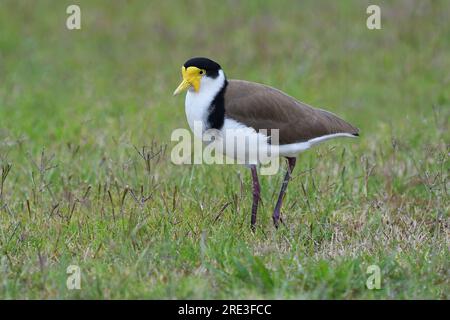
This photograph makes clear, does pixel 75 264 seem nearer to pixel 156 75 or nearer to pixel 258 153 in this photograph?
pixel 258 153

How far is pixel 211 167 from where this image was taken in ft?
21.7

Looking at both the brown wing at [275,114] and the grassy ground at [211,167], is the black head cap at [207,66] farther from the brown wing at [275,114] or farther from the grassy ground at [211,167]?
the grassy ground at [211,167]

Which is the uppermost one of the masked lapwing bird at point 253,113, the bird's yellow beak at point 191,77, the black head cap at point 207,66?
the black head cap at point 207,66

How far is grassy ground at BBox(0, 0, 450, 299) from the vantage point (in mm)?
4688

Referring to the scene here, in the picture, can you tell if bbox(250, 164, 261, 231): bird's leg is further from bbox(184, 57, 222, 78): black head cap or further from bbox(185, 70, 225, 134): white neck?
bbox(184, 57, 222, 78): black head cap

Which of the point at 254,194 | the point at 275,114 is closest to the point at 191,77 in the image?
the point at 275,114

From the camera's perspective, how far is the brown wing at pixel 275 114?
17.8 feet

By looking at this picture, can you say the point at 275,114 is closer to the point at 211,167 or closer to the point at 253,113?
the point at 253,113

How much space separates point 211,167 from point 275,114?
1214 mm

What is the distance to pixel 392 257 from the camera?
477 cm

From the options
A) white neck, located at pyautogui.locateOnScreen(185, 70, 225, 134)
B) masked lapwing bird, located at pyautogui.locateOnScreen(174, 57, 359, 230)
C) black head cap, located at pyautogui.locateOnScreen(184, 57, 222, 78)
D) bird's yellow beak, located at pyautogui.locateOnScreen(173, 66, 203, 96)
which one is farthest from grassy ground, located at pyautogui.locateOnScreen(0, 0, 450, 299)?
black head cap, located at pyautogui.locateOnScreen(184, 57, 222, 78)

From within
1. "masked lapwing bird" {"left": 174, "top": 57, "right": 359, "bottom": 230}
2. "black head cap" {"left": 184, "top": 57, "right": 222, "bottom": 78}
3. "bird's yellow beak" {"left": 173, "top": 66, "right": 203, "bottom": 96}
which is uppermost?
"black head cap" {"left": 184, "top": 57, "right": 222, "bottom": 78}

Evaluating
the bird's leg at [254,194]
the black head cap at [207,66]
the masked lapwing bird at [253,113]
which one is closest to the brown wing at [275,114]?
the masked lapwing bird at [253,113]
